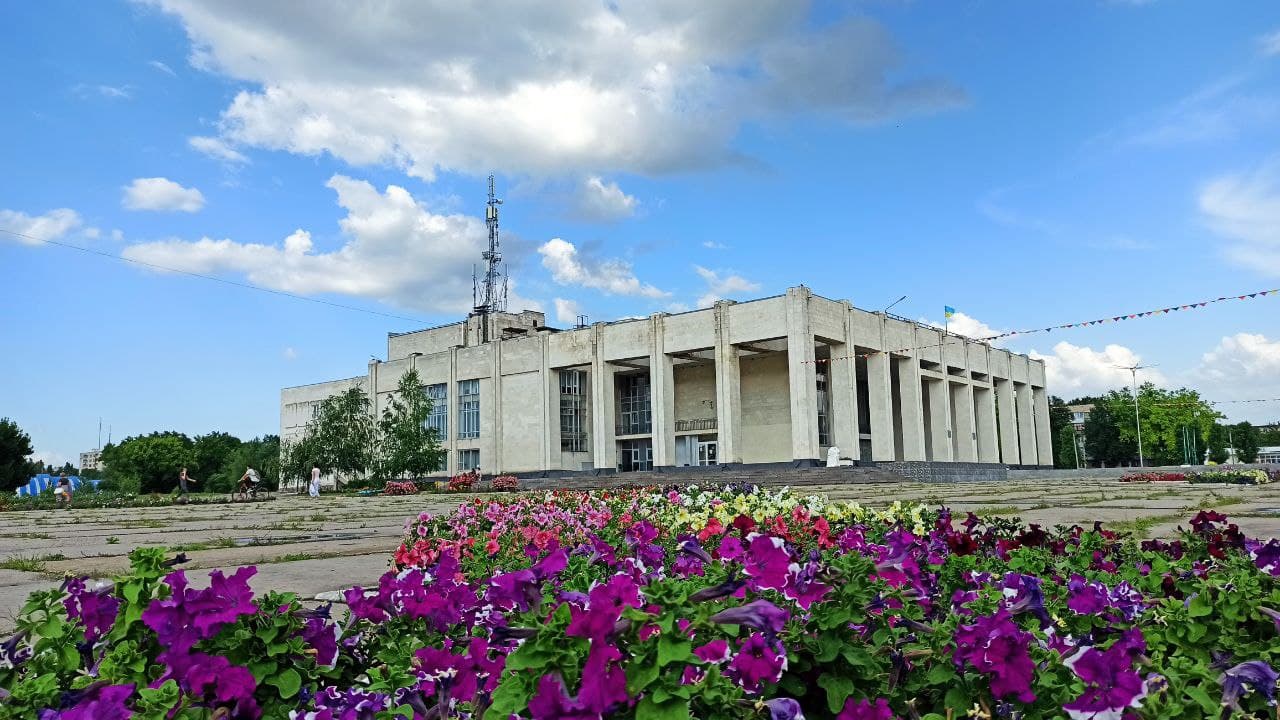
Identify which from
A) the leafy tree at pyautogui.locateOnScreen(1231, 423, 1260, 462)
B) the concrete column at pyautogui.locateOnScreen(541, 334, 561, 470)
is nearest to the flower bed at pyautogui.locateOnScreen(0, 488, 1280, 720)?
the concrete column at pyautogui.locateOnScreen(541, 334, 561, 470)

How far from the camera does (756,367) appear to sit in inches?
1774

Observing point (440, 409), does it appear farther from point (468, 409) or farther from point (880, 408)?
point (880, 408)

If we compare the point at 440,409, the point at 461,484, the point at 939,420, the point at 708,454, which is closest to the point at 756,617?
the point at 461,484

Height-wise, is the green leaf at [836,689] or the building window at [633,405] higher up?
the building window at [633,405]

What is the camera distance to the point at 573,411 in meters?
47.6

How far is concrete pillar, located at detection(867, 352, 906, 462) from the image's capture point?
41.3 metres

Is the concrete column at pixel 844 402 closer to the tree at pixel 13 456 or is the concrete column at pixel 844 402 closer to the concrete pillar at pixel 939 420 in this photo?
the concrete pillar at pixel 939 420

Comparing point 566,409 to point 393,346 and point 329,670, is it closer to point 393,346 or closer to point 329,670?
point 393,346

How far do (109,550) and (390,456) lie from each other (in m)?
35.7

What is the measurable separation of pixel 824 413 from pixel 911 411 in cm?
447

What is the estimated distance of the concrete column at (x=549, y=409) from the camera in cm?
4569

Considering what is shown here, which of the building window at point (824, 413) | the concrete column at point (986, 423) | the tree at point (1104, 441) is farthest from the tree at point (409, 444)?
the tree at point (1104, 441)

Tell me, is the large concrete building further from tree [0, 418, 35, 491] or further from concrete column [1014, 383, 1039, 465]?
tree [0, 418, 35, 491]

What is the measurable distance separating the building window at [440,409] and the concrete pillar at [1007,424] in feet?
112
